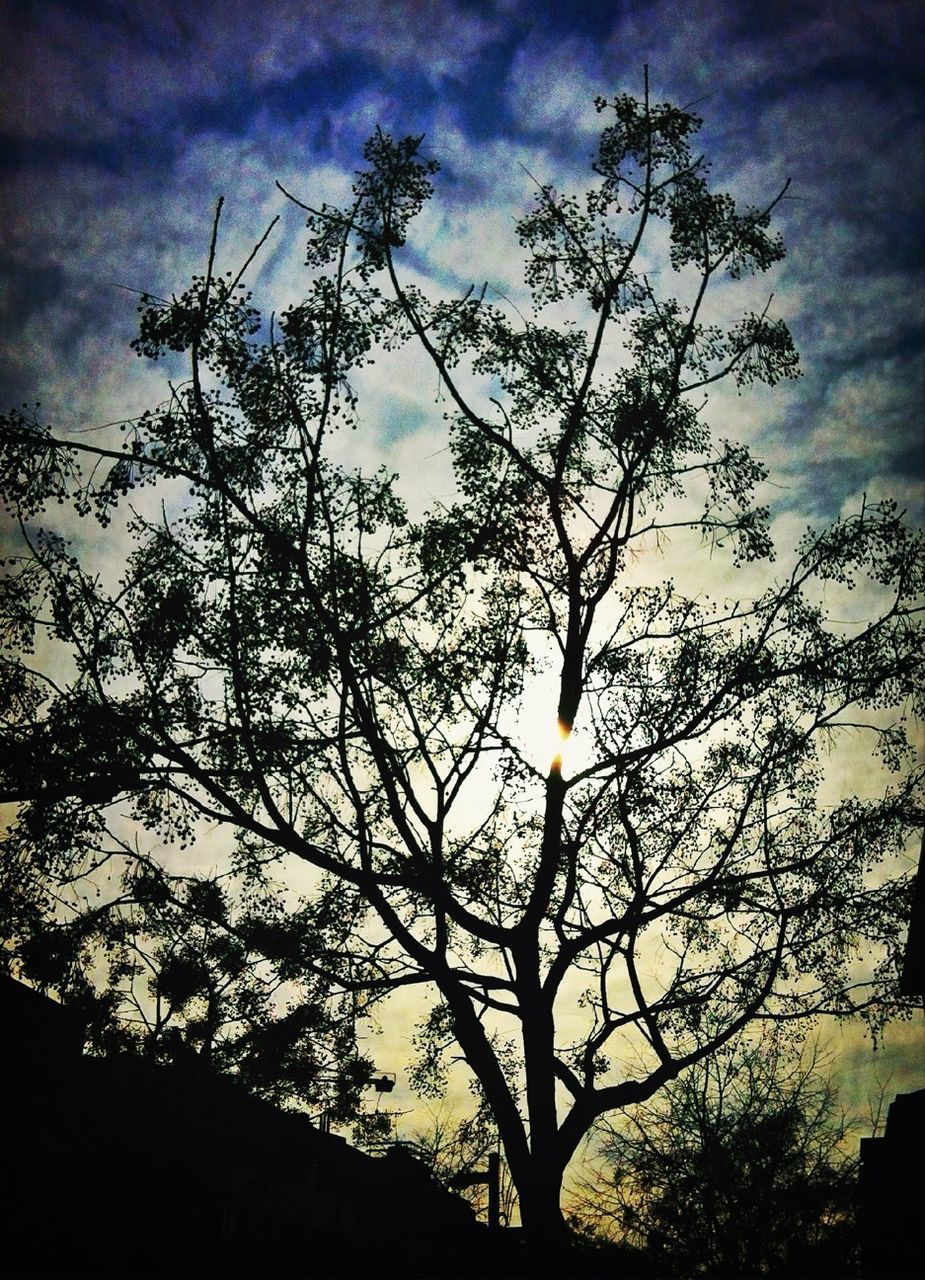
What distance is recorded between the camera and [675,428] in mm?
15906

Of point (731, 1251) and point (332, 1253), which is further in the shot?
point (731, 1251)

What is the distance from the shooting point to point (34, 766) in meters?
13.6

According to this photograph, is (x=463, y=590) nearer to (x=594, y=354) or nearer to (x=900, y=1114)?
(x=594, y=354)

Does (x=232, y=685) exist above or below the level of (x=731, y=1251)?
above

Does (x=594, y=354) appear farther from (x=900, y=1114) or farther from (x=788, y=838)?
(x=900, y=1114)

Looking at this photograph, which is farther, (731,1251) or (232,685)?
(731,1251)

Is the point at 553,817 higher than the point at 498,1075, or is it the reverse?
the point at 553,817

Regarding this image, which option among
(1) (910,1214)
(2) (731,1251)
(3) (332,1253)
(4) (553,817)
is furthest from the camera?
(2) (731,1251)

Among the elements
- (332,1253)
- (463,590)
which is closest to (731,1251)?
(332,1253)

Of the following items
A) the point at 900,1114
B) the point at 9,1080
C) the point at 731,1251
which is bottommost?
the point at 731,1251

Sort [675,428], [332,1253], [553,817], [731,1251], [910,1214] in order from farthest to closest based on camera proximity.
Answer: [731,1251]
[332,1253]
[675,428]
[553,817]
[910,1214]

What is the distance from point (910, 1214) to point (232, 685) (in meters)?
12.0

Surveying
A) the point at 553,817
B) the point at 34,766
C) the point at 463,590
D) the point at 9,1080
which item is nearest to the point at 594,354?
the point at 463,590

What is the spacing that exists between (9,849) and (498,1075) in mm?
8285
